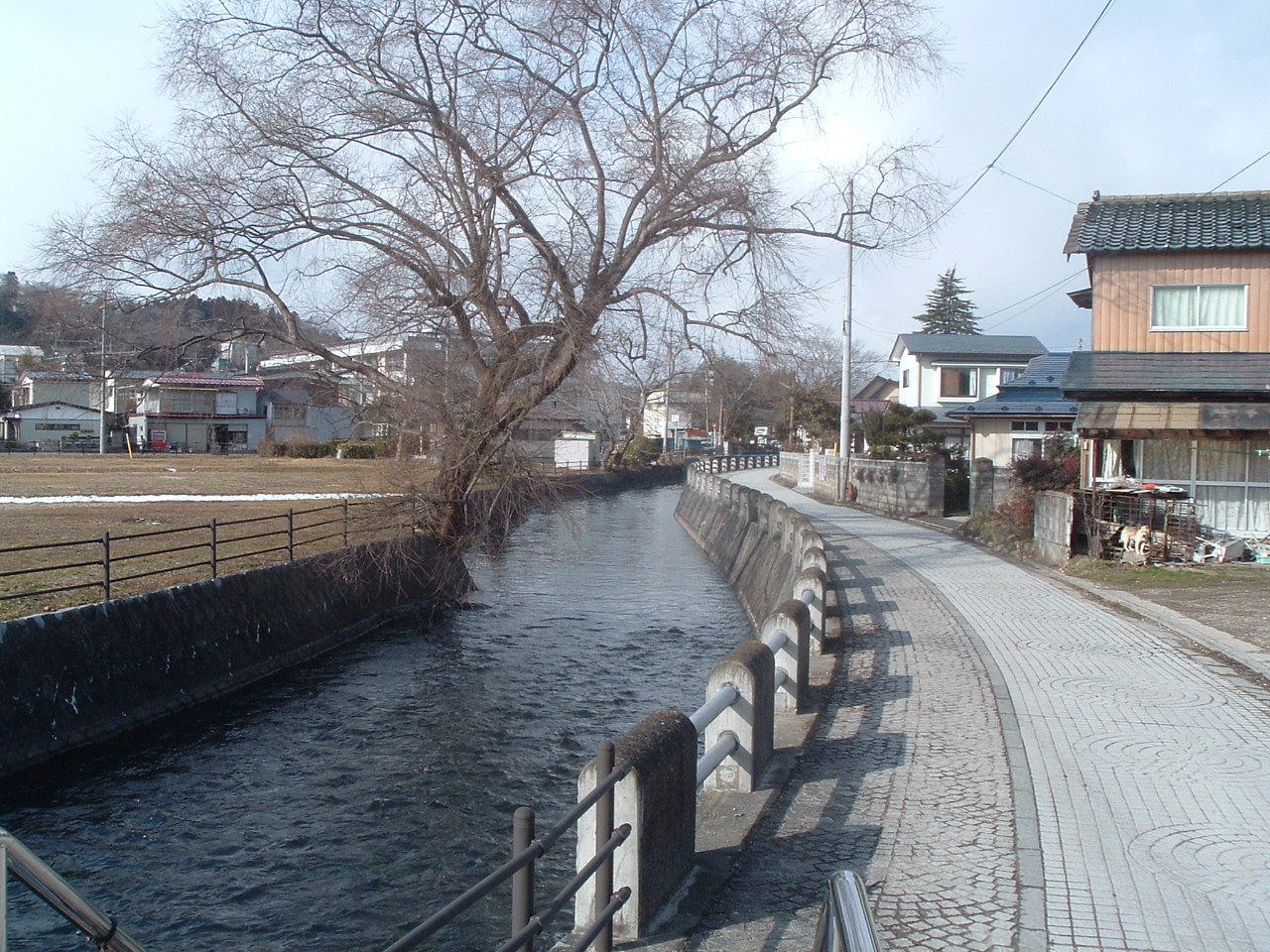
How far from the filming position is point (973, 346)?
49.7 m

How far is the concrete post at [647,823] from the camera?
15.4 ft

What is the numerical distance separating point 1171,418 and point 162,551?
15.7 m

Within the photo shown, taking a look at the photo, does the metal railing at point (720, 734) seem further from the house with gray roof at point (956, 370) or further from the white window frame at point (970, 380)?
the white window frame at point (970, 380)

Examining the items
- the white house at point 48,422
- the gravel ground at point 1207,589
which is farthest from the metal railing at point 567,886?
the white house at point 48,422

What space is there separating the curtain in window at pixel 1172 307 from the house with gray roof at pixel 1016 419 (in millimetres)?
10259

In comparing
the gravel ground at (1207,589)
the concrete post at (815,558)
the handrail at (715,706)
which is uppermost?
the concrete post at (815,558)

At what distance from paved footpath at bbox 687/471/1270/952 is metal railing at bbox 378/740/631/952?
2.01 feet

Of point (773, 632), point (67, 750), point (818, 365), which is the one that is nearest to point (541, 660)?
point (67, 750)

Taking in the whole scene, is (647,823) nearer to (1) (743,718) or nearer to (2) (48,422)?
(1) (743,718)

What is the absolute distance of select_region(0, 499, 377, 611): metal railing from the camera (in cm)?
1170

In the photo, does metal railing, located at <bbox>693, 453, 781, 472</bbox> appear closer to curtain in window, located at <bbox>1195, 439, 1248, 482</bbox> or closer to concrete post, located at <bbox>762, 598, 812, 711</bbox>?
curtain in window, located at <bbox>1195, 439, 1248, 482</bbox>

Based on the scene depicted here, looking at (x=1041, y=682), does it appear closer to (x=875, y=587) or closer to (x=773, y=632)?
(x=773, y=632)

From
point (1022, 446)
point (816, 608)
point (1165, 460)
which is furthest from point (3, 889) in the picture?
point (1022, 446)

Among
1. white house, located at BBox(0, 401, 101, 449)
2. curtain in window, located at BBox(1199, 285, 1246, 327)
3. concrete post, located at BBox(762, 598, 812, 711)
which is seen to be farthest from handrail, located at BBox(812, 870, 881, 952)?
white house, located at BBox(0, 401, 101, 449)
